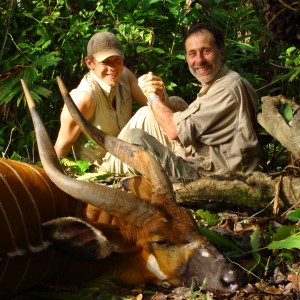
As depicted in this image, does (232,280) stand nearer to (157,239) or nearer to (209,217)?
(157,239)

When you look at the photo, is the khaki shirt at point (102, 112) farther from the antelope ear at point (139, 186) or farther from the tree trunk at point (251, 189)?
the antelope ear at point (139, 186)

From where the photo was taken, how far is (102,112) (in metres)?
7.17

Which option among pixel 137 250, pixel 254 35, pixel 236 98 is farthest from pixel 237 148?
pixel 254 35

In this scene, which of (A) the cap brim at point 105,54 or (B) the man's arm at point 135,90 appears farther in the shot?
(B) the man's arm at point 135,90

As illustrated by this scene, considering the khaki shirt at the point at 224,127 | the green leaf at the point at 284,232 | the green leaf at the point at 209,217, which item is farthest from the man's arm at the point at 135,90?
the green leaf at the point at 284,232

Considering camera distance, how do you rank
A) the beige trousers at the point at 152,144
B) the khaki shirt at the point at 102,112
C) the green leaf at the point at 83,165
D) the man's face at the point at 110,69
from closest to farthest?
the beige trousers at the point at 152,144
the green leaf at the point at 83,165
the khaki shirt at the point at 102,112
the man's face at the point at 110,69

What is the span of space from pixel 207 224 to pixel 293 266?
1007 millimetres

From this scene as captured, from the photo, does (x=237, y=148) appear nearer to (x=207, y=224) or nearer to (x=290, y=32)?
(x=207, y=224)

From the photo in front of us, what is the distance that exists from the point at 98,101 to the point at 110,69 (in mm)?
406

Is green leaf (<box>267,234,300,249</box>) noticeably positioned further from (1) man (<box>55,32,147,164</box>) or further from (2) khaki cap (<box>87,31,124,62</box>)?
(2) khaki cap (<box>87,31,124,62</box>)

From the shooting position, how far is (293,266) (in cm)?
412

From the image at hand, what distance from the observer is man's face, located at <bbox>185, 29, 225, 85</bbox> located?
20.5 feet

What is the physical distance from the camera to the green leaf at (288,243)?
3.96 meters

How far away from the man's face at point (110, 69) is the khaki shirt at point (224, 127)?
53.9 inches
